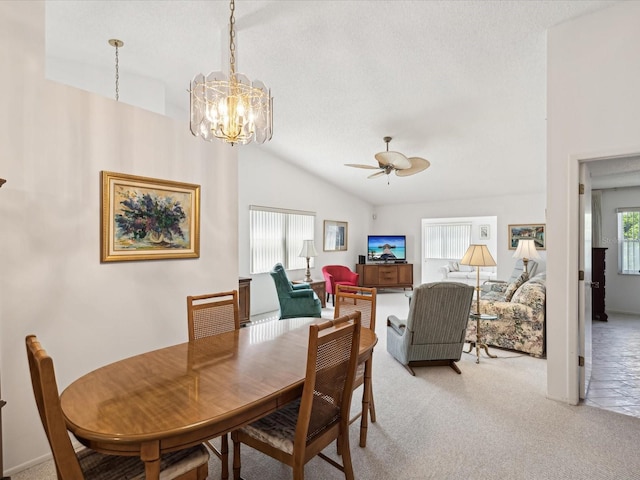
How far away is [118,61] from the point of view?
12.2 ft

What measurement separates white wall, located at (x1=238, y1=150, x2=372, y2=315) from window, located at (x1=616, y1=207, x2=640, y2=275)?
17.1 ft

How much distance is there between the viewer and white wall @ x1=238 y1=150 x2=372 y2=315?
602 cm

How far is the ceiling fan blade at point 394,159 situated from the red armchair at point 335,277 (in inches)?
132

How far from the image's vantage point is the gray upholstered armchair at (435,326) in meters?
3.20

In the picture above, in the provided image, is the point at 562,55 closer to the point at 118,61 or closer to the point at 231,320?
the point at 231,320

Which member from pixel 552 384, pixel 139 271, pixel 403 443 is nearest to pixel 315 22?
pixel 139 271

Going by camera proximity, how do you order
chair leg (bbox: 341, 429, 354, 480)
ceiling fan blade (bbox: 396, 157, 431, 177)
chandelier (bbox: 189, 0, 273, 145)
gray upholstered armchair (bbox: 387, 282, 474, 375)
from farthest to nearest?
ceiling fan blade (bbox: 396, 157, 431, 177) < gray upholstered armchair (bbox: 387, 282, 474, 375) < chandelier (bbox: 189, 0, 273, 145) < chair leg (bbox: 341, 429, 354, 480)

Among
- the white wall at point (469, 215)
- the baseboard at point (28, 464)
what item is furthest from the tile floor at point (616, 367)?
the baseboard at point (28, 464)

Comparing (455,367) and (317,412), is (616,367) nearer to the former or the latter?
(455,367)

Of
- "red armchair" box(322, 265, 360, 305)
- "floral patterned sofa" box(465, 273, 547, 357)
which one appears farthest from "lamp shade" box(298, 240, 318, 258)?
→ "floral patterned sofa" box(465, 273, 547, 357)

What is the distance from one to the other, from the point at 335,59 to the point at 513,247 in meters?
5.92

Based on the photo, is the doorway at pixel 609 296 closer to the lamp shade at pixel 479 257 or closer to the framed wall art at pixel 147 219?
the lamp shade at pixel 479 257

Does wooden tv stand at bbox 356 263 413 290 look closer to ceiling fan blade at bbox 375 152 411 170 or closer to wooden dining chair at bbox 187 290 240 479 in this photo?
ceiling fan blade at bbox 375 152 411 170

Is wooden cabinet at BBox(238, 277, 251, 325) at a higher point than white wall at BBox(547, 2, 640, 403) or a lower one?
lower
